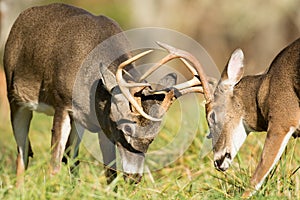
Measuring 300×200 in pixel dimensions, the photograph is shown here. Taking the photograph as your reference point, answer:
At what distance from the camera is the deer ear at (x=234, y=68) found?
7.28 m

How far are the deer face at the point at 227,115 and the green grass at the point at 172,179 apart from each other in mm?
165

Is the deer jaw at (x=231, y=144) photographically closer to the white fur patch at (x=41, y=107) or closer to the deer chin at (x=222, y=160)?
the deer chin at (x=222, y=160)

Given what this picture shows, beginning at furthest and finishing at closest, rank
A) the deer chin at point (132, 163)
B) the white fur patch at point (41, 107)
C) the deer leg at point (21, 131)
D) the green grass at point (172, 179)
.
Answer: the deer leg at point (21, 131), the white fur patch at point (41, 107), the deer chin at point (132, 163), the green grass at point (172, 179)

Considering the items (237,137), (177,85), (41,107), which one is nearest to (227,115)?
(237,137)

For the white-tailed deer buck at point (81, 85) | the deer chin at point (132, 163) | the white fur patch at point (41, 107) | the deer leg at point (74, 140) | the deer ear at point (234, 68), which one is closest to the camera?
the white-tailed deer buck at point (81, 85)

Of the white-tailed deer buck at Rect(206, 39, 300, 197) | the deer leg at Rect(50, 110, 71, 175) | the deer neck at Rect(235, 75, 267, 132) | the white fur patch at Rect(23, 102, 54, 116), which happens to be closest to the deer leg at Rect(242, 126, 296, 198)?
the white-tailed deer buck at Rect(206, 39, 300, 197)

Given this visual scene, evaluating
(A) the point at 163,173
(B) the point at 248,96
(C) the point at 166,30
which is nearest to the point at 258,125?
(B) the point at 248,96

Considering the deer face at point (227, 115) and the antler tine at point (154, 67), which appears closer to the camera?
the antler tine at point (154, 67)

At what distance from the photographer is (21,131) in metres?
8.32

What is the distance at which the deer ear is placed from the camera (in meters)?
7.28

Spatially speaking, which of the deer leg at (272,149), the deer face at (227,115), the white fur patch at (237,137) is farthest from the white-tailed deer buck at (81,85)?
the deer leg at (272,149)

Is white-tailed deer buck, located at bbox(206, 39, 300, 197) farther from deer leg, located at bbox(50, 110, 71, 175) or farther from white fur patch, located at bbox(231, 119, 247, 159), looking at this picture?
deer leg, located at bbox(50, 110, 71, 175)

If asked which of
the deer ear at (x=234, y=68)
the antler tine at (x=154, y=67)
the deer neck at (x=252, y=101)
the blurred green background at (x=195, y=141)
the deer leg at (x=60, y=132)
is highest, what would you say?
the antler tine at (x=154, y=67)

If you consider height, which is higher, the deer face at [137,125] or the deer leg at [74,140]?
the deer face at [137,125]
